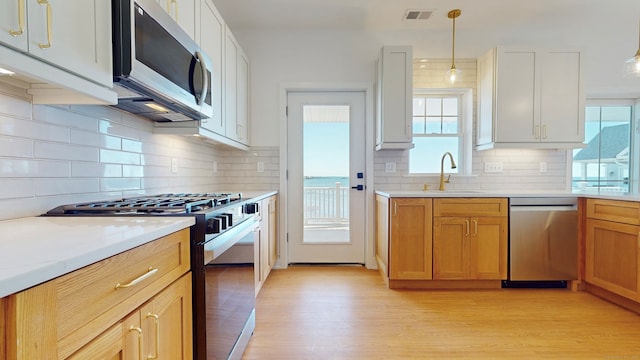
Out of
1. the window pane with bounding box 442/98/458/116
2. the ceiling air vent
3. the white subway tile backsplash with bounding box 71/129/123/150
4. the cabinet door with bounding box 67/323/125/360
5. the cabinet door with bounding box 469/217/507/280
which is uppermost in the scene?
the ceiling air vent

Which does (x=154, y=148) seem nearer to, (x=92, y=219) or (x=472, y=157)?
(x=92, y=219)

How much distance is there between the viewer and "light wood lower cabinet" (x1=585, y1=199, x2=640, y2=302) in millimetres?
2225

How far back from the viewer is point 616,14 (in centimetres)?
312

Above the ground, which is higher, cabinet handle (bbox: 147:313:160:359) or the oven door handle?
the oven door handle

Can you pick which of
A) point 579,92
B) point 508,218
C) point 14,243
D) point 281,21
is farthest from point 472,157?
point 14,243

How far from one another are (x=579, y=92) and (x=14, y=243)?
4.06 m

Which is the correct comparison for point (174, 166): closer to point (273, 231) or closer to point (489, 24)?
point (273, 231)

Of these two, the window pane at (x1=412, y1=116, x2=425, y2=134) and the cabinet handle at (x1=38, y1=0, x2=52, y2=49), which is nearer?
the cabinet handle at (x1=38, y1=0, x2=52, y2=49)

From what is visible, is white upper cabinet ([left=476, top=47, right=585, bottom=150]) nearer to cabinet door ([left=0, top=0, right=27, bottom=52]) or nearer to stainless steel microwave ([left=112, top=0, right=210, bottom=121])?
stainless steel microwave ([left=112, top=0, right=210, bottom=121])

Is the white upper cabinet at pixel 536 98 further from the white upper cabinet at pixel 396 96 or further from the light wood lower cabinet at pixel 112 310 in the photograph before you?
the light wood lower cabinet at pixel 112 310

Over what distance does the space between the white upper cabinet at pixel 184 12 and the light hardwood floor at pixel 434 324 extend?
1.91 metres

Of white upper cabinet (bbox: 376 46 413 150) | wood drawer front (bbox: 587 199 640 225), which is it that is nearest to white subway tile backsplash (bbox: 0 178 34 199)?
white upper cabinet (bbox: 376 46 413 150)

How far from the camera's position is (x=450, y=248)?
2676 millimetres

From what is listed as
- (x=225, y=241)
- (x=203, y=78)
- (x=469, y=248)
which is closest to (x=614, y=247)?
(x=469, y=248)
